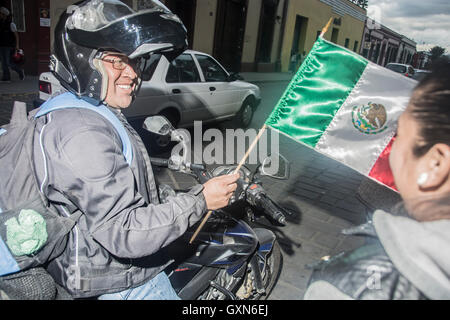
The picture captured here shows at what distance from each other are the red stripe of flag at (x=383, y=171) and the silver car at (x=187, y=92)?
4.40m

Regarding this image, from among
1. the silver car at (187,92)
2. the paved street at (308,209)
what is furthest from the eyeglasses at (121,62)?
the silver car at (187,92)

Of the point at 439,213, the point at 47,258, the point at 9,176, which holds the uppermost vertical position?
the point at 439,213

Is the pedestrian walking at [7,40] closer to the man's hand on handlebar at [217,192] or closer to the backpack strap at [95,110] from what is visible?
the backpack strap at [95,110]

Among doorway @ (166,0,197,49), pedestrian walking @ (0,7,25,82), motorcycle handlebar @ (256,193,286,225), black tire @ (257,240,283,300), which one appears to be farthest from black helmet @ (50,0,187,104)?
doorway @ (166,0,197,49)

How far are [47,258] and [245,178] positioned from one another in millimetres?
1064

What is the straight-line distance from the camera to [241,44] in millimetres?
20672

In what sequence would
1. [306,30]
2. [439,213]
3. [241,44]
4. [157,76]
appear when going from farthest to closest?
[306,30], [241,44], [157,76], [439,213]

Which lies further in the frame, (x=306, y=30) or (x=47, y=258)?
(x=306, y=30)

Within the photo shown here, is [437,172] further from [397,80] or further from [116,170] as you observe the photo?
[116,170]

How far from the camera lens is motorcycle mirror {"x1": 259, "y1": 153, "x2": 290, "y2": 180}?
6.18 feet

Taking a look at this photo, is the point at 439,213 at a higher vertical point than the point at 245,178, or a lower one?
higher

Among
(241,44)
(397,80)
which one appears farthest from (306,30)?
(397,80)

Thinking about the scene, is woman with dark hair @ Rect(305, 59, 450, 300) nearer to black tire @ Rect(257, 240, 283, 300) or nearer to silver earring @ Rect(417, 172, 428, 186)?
silver earring @ Rect(417, 172, 428, 186)
